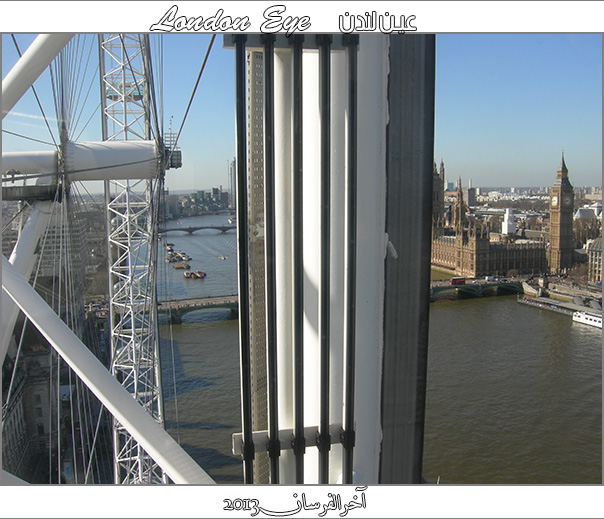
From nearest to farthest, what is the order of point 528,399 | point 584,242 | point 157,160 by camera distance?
A: 1. point 157,160
2. point 528,399
3. point 584,242

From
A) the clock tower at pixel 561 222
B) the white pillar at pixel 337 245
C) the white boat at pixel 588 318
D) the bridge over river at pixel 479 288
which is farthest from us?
the clock tower at pixel 561 222

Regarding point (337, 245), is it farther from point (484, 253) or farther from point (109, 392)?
point (484, 253)

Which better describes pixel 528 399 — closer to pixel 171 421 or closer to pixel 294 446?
pixel 171 421

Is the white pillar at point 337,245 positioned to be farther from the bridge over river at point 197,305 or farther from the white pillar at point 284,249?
the bridge over river at point 197,305

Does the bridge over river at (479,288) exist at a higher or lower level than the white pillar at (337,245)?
lower

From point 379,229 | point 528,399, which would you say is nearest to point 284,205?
point 379,229

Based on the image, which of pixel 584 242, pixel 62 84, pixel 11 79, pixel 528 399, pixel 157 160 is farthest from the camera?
pixel 584 242

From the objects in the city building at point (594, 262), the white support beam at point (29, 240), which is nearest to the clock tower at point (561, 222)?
the city building at point (594, 262)
